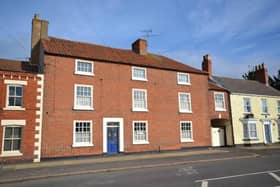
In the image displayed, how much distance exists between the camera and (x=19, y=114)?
1625 centimetres

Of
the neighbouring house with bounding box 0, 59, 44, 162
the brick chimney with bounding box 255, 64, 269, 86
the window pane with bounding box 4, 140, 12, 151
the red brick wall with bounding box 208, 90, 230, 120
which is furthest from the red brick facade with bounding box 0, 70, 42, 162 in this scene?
the brick chimney with bounding box 255, 64, 269, 86

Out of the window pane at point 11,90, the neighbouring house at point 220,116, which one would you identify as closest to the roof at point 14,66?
the window pane at point 11,90

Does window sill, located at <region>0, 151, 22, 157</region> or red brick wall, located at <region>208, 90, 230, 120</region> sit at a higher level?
red brick wall, located at <region>208, 90, 230, 120</region>

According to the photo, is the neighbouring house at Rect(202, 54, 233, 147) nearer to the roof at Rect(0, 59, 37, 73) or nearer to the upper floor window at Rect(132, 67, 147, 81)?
the upper floor window at Rect(132, 67, 147, 81)

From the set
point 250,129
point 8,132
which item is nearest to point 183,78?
point 250,129

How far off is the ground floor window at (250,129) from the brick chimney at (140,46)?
15.2 metres

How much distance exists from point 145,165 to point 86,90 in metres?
8.60

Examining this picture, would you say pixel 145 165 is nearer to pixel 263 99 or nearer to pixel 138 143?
pixel 138 143

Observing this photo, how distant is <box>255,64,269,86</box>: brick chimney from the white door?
15037mm

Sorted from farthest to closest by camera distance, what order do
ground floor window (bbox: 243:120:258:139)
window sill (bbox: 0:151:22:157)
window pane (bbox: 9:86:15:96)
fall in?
ground floor window (bbox: 243:120:258:139) < window pane (bbox: 9:86:15:96) < window sill (bbox: 0:151:22:157)

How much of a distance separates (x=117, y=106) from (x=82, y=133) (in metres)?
3.84

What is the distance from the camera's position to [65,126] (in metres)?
17.6

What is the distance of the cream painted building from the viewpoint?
27.2m

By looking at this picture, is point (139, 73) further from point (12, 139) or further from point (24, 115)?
point (12, 139)
